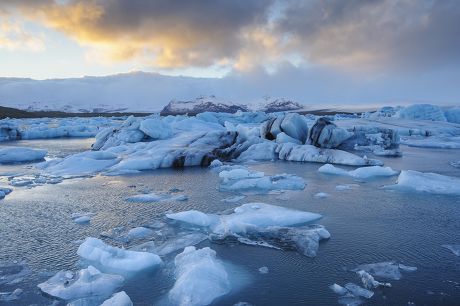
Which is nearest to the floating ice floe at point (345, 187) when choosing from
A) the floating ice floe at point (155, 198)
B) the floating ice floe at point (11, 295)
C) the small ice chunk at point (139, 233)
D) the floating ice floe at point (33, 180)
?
the floating ice floe at point (155, 198)

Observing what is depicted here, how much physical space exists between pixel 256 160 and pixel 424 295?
406 inches

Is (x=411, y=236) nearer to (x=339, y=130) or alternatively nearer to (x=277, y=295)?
(x=277, y=295)

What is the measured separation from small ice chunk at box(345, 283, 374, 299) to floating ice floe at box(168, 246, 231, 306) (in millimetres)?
1262

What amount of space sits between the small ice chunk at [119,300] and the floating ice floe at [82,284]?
0.26m

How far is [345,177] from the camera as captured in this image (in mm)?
10523

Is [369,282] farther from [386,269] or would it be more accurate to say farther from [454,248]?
[454,248]

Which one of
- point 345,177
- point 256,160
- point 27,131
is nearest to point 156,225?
point 345,177

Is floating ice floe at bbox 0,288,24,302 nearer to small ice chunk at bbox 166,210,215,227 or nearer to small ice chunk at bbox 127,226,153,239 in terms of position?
small ice chunk at bbox 127,226,153,239

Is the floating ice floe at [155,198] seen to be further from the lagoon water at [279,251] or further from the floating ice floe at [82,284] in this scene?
the floating ice floe at [82,284]

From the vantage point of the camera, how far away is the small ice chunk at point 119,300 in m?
3.78


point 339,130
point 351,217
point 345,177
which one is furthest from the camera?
point 339,130

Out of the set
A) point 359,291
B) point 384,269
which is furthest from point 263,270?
point 384,269

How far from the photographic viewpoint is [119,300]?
3820 mm

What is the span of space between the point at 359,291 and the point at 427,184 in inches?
213
